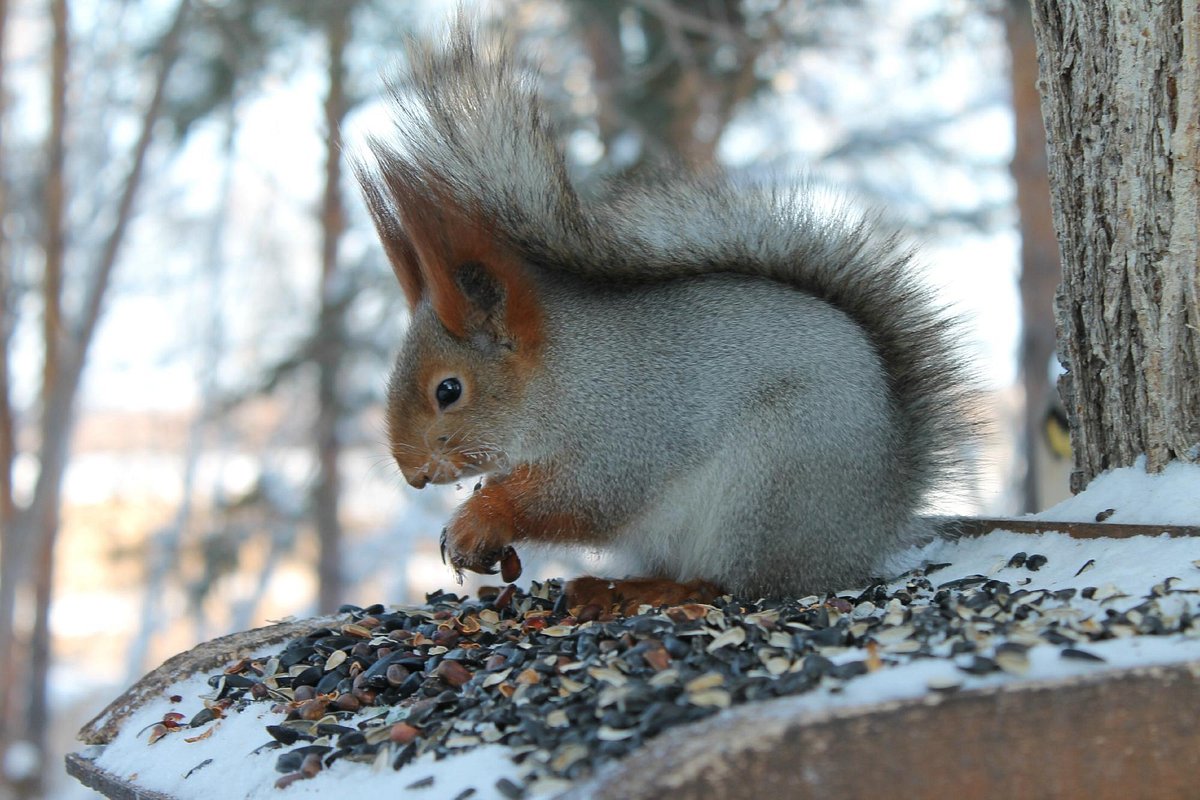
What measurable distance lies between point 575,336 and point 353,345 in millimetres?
4523

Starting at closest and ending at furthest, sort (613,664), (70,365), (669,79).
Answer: (613,664) → (70,365) → (669,79)

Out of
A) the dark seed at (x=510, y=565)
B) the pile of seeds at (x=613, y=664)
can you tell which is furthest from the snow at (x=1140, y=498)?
the dark seed at (x=510, y=565)

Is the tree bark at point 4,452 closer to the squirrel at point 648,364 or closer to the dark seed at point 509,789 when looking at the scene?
the squirrel at point 648,364

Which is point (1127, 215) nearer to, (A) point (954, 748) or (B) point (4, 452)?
(A) point (954, 748)

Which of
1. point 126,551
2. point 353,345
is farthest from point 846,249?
point 126,551

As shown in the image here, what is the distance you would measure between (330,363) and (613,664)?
524 centimetres

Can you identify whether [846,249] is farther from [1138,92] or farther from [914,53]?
[914,53]

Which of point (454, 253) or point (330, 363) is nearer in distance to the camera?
point (454, 253)

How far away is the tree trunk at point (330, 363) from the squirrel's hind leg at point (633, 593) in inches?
183

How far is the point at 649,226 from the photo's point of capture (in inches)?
70.8

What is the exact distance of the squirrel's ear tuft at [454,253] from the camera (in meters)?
1.77

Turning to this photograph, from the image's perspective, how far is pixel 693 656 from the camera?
1.29 m

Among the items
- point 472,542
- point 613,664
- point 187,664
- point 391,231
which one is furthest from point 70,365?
point 613,664

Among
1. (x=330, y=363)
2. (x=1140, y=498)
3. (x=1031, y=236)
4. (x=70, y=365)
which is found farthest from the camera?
(x=330, y=363)
